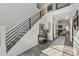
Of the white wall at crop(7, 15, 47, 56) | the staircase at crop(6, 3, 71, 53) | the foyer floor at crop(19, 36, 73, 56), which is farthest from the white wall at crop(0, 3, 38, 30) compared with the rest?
the foyer floor at crop(19, 36, 73, 56)

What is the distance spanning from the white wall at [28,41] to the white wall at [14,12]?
17 centimetres

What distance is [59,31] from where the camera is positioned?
4.71 feet

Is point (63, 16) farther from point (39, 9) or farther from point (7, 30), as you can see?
point (7, 30)

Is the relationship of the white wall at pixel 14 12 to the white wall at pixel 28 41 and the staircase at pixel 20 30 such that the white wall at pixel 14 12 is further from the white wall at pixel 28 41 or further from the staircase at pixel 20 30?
the white wall at pixel 28 41

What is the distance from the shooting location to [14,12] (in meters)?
1.43

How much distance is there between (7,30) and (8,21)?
108 millimetres

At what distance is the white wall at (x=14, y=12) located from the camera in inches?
55.6

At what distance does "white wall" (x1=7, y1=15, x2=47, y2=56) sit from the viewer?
1414mm

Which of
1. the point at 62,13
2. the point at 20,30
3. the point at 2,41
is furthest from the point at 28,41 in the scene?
the point at 62,13

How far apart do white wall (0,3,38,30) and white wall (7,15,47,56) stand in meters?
0.17

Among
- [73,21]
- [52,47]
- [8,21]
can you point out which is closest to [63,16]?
[73,21]

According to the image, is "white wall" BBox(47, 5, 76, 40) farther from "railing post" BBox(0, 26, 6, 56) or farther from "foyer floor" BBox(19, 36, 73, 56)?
"railing post" BBox(0, 26, 6, 56)

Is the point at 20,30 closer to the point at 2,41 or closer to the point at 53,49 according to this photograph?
the point at 2,41

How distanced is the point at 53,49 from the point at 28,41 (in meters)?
0.32
